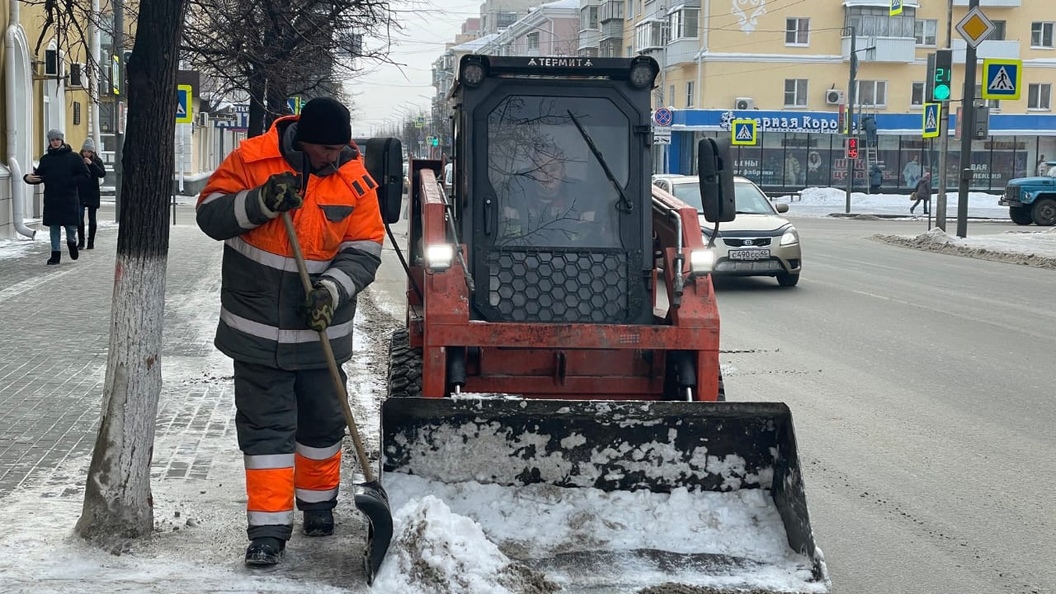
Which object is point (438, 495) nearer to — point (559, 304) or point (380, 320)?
point (559, 304)

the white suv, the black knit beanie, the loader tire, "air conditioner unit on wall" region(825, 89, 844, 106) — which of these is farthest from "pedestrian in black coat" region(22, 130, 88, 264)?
"air conditioner unit on wall" region(825, 89, 844, 106)

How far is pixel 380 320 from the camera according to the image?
12531mm

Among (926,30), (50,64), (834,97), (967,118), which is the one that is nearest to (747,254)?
(967,118)

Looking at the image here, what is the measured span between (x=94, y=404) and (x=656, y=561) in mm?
4487

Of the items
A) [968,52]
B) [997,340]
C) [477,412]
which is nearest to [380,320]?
[997,340]

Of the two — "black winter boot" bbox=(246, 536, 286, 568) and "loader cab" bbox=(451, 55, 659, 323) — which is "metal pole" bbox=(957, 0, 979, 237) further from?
"black winter boot" bbox=(246, 536, 286, 568)

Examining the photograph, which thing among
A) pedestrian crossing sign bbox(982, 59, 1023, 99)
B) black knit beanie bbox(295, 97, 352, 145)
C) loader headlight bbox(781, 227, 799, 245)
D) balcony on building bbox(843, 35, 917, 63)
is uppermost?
balcony on building bbox(843, 35, 917, 63)

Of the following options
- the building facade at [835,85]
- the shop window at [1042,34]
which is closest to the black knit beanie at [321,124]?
the building facade at [835,85]

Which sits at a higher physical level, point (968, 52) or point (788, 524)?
point (968, 52)

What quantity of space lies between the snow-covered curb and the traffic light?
2.90m

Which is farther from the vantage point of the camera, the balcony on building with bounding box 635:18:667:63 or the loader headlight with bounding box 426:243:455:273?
the balcony on building with bounding box 635:18:667:63

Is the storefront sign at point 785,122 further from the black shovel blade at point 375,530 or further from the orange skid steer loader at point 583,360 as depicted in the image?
the black shovel blade at point 375,530

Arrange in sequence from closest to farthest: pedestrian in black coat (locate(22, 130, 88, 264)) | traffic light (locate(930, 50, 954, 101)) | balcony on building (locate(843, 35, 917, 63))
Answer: pedestrian in black coat (locate(22, 130, 88, 264)) → traffic light (locate(930, 50, 954, 101)) → balcony on building (locate(843, 35, 917, 63))

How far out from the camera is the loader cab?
6453mm
